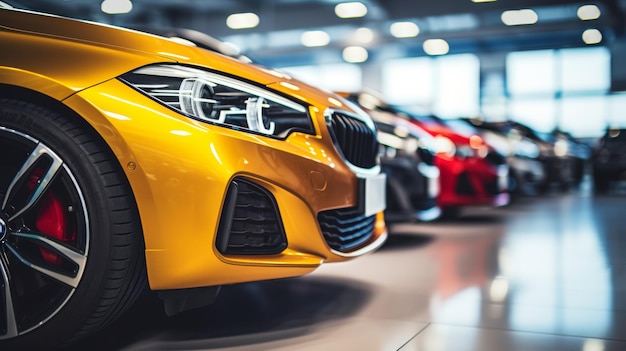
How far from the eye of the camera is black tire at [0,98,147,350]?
1.86 metres

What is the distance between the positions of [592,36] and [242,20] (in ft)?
36.2

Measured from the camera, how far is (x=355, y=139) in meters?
2.59

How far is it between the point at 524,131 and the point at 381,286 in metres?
9.13

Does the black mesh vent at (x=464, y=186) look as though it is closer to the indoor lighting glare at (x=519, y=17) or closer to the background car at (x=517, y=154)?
the background car at (x=517, y=154)

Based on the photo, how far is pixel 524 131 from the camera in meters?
11.5

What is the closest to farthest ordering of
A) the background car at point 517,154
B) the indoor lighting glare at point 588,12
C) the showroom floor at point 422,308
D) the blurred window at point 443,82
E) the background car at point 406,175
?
the showroom floor at point 422,308 → the background car at point 406,175 → the background car at point 517,154 → the indoor lighting glare at point 588,12 → the blurred window at point 443,82

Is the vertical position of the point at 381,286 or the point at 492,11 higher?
the point at 492,11

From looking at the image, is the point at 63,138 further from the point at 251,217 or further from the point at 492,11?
the point at 492,11

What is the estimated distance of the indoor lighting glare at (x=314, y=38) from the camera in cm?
2135

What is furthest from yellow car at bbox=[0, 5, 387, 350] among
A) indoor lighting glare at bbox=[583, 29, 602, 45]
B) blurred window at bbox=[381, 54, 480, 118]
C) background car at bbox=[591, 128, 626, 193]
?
blurred window at bbox=[381, 54, 480, 118]

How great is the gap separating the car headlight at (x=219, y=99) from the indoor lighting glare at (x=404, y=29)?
59.3ft

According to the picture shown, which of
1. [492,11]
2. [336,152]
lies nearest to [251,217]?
[336,152]

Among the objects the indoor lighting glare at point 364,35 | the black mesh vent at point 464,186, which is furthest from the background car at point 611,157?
the indoor lighting glare at point 364,35

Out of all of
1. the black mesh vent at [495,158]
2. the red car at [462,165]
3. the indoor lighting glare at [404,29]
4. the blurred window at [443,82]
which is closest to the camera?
the red car at [462,165]
